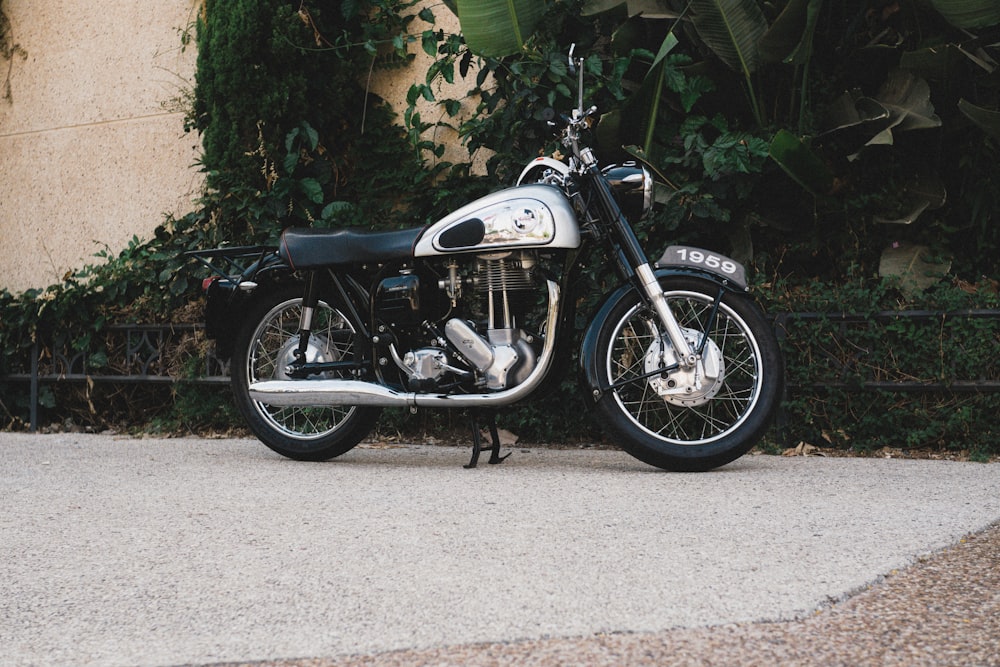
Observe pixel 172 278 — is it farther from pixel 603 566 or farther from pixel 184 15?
pixel 603 566

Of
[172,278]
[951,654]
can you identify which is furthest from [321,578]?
[172,278]

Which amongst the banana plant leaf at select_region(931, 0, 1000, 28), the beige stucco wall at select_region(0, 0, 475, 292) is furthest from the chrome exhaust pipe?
the beige stucco wall at select_region(0, 0, 475, 292)

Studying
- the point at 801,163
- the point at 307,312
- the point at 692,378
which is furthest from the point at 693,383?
the point at 307,312

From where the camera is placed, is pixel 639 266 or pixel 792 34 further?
pixel 792 34

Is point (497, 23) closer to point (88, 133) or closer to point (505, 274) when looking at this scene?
point (505, 274)

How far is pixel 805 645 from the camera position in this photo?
2016 mm

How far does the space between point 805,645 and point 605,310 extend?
2.34m

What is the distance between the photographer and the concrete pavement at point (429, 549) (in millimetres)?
2188

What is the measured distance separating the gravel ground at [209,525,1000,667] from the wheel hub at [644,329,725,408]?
1.79 m

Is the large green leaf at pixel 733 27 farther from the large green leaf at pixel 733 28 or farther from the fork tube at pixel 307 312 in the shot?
the fork tube at pixel 307 312

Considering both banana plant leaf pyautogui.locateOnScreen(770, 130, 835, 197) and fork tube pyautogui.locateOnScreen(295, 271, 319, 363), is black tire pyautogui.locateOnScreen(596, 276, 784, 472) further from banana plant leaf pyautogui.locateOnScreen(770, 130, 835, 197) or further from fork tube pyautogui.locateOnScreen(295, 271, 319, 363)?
fork tube pyautogui.locateOnScreen(295, 271, 319, 363)

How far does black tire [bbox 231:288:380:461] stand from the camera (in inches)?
183

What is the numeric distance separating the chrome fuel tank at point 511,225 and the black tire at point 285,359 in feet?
2.19

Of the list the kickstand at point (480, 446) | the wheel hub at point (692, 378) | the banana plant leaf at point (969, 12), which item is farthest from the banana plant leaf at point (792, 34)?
the kickstand at point (480, 446)
